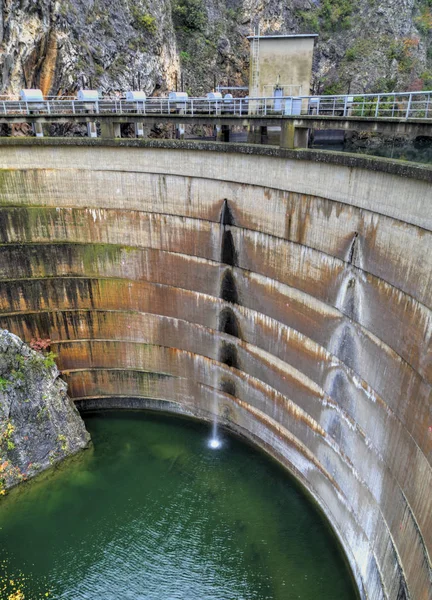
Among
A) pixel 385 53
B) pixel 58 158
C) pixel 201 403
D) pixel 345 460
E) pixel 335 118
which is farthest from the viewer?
pixel 385 53

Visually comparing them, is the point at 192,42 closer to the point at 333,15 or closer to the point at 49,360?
the point at 333,15

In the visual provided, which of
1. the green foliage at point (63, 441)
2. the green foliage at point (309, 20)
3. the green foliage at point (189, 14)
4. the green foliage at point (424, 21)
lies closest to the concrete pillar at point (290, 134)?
the green foliage at point (63, 441)

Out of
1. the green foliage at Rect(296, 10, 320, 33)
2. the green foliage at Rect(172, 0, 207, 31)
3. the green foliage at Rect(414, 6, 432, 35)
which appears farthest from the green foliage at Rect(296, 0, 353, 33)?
the green foliage at Rect(172, 0, 207, 31)

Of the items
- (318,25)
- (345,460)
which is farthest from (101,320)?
(318,25)

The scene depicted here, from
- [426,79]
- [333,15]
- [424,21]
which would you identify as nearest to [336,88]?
[333,15]

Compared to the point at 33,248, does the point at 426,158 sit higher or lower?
higher

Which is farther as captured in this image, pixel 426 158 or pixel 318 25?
pixel 318 25

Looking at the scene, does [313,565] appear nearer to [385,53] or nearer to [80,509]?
[80,509]
